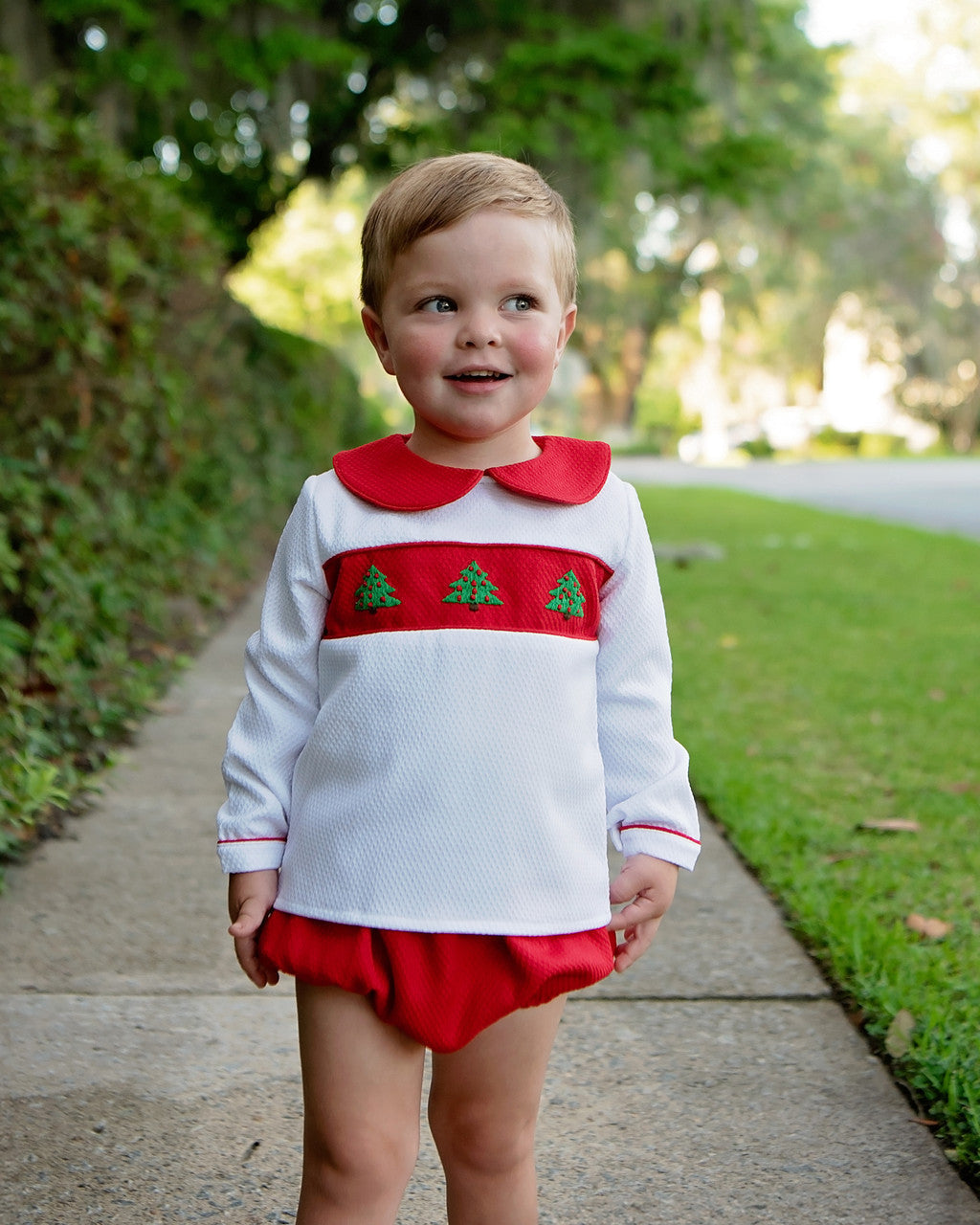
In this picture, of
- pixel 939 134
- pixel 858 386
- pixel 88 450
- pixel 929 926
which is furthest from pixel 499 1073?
pixel 858 386

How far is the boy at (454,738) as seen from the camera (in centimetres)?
156

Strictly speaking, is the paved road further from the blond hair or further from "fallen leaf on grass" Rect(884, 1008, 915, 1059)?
the blond hair

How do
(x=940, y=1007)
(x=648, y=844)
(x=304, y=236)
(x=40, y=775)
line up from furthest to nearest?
(x=304, y=236) → (x=40, y=775) → (x=940, y=1007) → (x=648, y=844)

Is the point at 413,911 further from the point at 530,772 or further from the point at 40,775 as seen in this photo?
the point at 40,775

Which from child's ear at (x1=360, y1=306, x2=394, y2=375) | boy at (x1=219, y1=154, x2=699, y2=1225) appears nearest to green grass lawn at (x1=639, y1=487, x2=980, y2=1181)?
boy at (x1=219, y1=154, x2=699, y2=1225)

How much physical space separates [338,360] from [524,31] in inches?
160

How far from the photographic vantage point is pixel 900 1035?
98.3 inches

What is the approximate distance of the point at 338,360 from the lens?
44.1ft

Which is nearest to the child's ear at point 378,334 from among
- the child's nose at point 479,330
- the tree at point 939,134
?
the child's nose at point 479,330

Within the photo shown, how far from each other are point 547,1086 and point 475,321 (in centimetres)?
145

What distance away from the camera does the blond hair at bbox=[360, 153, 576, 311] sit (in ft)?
5.32

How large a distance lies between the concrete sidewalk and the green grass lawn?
0.10m

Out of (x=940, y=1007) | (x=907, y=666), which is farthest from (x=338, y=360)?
(x=940, y=1007)

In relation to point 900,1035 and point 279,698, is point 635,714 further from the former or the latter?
point 900,1035
